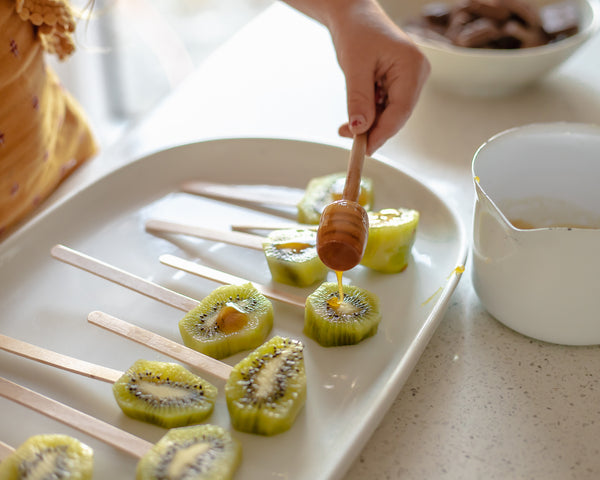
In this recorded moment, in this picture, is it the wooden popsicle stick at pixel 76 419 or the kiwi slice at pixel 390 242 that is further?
the kiwi slice at pixel 390 242

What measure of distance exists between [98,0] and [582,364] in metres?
2.94

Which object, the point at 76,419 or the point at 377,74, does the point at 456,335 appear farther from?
the point at 76,419

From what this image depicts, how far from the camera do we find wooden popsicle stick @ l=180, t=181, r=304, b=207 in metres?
1.30

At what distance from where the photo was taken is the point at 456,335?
1014mm

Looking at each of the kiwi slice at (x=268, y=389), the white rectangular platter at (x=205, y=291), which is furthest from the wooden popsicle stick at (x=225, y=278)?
the kiwi slice at (x=268, y=389)

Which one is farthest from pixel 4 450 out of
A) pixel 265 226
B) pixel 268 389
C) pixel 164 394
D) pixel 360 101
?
pixel 360 101

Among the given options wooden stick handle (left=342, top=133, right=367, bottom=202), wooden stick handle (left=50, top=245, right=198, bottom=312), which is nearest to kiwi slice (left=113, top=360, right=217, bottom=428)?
wooden stick handle (left=50, top=245, right=198, bottom=312)

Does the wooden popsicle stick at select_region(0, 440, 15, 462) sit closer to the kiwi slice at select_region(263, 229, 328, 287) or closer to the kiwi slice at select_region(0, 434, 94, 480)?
the kiwi slice at select_region(0, 434, 94, 480)

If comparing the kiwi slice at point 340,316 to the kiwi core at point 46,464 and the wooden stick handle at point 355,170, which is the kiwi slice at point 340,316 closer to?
the wooden stick handle at point 355,170

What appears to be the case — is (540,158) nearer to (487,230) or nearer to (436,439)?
(487,230)

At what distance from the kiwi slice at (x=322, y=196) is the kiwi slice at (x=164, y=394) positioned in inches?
17.0

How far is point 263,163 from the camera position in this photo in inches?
55.3

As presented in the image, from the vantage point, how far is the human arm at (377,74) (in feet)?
3.57

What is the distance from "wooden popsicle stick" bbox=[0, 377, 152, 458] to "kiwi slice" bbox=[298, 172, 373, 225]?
1.80 ft
